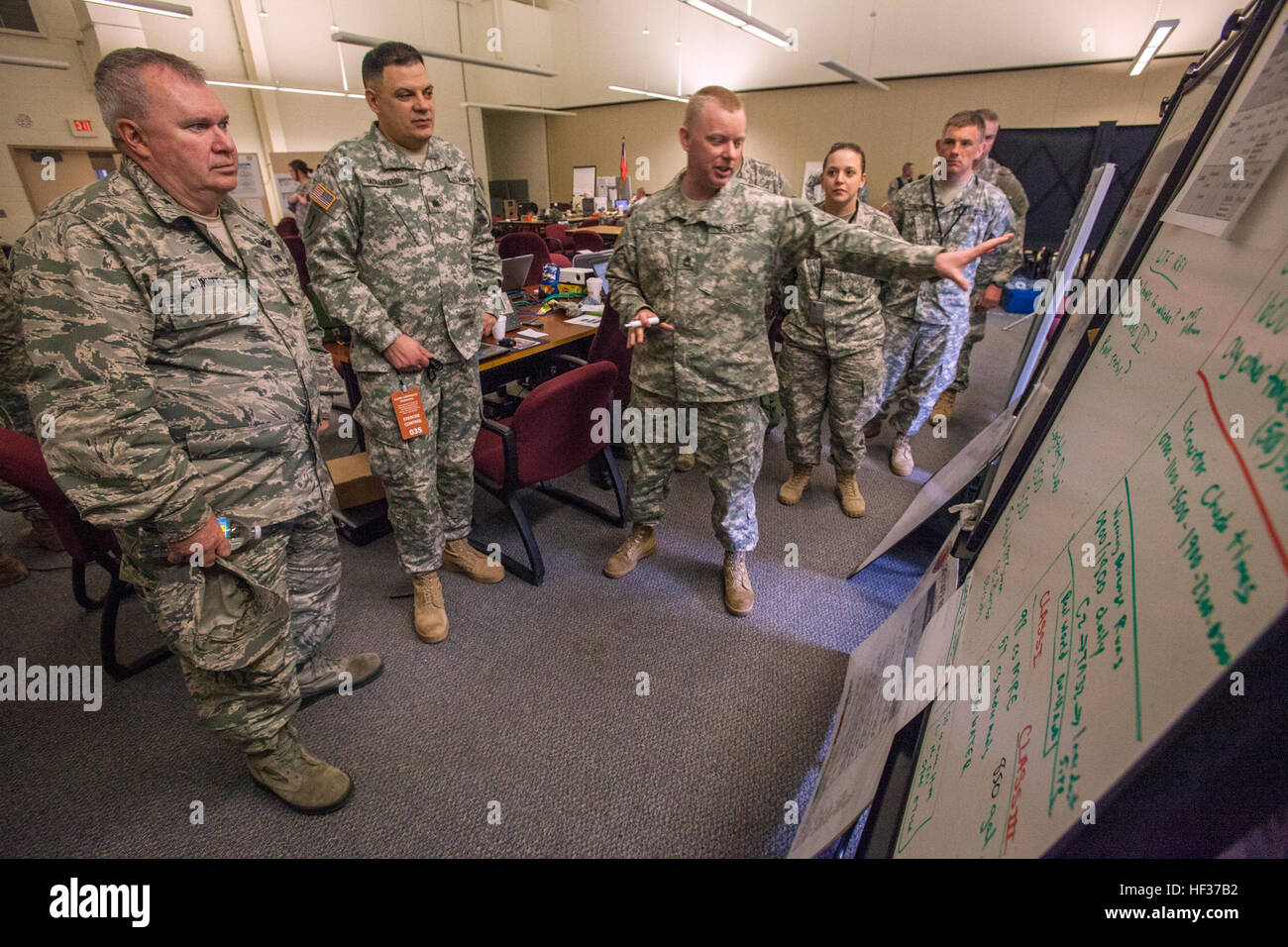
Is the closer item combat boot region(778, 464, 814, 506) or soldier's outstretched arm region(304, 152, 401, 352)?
soldier's outstretched arm region(304, 152, 401, 352)

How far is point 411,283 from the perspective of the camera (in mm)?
1815

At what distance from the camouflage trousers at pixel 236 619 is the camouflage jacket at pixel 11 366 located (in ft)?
5.28

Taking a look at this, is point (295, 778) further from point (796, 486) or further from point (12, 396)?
point (796, 486)

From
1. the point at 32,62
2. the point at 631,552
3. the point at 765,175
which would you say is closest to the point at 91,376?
the point at 631,552

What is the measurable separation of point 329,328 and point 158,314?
174cm

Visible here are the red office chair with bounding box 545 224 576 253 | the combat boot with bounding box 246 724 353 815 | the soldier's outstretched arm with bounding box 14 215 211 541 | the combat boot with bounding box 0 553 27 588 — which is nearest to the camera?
the soldier's outstretched arm with bounding box 14 215 211 541

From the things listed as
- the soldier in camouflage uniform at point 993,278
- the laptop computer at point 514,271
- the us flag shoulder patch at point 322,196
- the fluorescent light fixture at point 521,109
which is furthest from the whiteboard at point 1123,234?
A: the fluorescent light fixture at point 521,109

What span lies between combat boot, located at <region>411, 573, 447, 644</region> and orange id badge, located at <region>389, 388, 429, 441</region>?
55cm

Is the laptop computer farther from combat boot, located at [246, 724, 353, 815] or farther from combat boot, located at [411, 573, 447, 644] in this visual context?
combat boot, located at [246, 724, 353, 815]

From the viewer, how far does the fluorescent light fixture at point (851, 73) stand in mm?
6872

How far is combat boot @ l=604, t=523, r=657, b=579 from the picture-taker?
7.71 ft

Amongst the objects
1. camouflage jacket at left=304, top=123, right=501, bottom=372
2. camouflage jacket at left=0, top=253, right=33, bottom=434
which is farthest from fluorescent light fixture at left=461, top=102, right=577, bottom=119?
camouflage jacket at left=304, top=123, right=501, bottom=372

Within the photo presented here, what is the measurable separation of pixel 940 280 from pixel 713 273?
1365 mm
